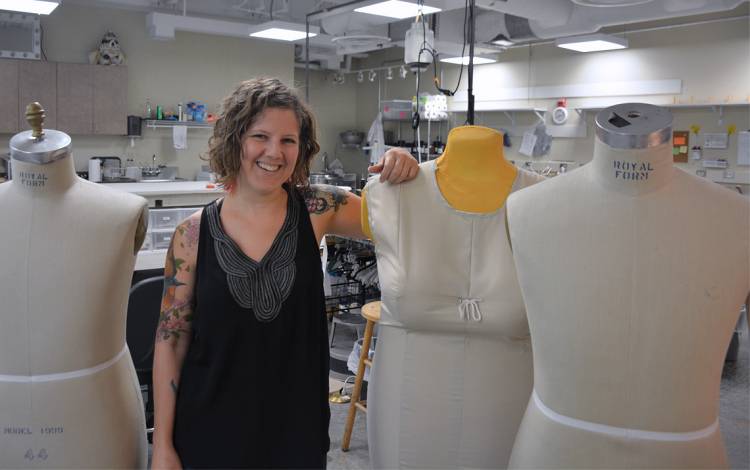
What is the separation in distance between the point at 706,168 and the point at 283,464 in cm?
671

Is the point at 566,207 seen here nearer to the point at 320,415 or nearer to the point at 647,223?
the point at 647,223

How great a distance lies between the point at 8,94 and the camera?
7207 mm

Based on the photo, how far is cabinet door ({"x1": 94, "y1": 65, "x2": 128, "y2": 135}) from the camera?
771cm

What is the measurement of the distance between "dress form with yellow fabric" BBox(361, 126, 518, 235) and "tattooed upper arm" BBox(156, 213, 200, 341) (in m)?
0.62

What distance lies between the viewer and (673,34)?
726 cm

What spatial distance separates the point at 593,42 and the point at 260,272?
6170 millimetres

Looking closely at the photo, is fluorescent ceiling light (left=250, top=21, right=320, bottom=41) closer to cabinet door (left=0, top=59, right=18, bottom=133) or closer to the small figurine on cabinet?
the small figurine on cabinet

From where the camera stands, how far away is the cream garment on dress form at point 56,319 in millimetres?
1502

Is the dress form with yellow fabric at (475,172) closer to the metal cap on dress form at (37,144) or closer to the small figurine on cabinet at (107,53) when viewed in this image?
the metal cap on dress form at (37,144)

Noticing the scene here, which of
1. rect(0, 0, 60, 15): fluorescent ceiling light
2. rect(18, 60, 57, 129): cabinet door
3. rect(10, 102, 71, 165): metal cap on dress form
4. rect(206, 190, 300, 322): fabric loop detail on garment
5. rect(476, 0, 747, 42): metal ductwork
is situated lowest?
rect(206, 190, 300, 322): fabric loop detail on garment

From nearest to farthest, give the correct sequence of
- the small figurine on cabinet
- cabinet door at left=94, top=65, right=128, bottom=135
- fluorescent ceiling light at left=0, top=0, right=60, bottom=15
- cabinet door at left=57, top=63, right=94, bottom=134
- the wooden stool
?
the wooden stool
fluorescent ceiling light at left=0, top=0, right=60, bottom=15
cabinet door at left=57, top=63, right=94, bottom=134
cabinet door at left=94, top=65, right=128, bottom=135
the small figurine on cabinet

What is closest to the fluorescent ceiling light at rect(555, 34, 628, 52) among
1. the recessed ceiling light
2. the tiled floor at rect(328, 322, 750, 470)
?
the recessed ceiling light

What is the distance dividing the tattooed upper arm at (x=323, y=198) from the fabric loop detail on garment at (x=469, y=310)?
0.41 m

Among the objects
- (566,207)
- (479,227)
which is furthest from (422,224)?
(566,207)
